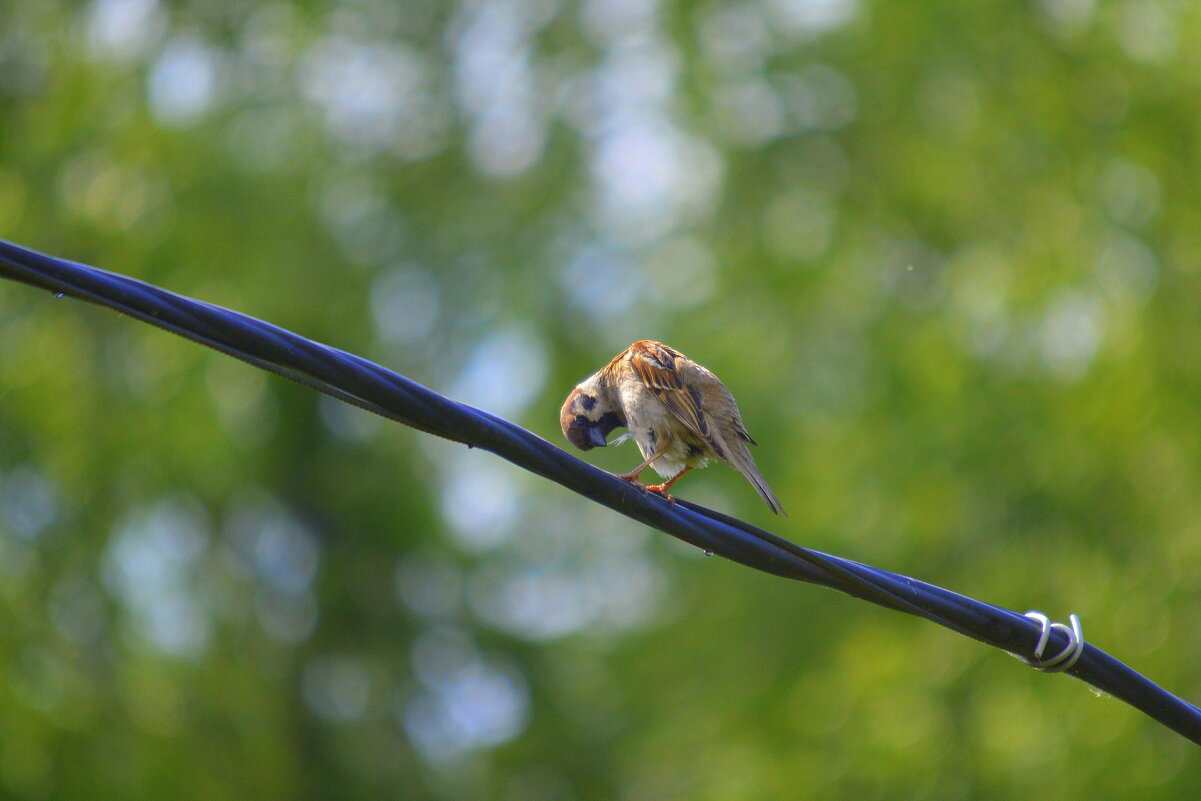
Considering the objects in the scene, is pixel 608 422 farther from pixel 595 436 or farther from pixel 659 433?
pixel 659 433

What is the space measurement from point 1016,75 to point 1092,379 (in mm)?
5190

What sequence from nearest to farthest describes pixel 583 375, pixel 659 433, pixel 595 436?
pixel 659 433
pixel 595 436
pixel 583 375

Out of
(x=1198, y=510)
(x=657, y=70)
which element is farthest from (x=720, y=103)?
(x=1198, y=510)

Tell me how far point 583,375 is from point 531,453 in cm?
1264

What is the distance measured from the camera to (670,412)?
622cm

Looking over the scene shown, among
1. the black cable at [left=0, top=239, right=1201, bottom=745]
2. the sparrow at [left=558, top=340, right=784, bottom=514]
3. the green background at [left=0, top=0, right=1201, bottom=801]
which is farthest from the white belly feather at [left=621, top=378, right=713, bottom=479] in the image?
the green background at [left=0, top=0, right=1201, bottom=801]

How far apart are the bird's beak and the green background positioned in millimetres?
5289

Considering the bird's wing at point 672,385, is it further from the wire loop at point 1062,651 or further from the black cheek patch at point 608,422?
the wire loop at point 1062,651

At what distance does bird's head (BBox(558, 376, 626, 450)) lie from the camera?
273 inches

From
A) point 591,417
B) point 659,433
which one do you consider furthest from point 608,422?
point 659,433

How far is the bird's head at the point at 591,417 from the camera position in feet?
22.8

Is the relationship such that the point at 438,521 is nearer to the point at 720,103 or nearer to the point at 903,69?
the point at 720,103

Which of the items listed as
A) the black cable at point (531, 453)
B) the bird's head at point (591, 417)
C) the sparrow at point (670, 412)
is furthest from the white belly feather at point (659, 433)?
the black cable at point (531, 453)

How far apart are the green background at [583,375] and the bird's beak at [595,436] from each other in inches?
208
